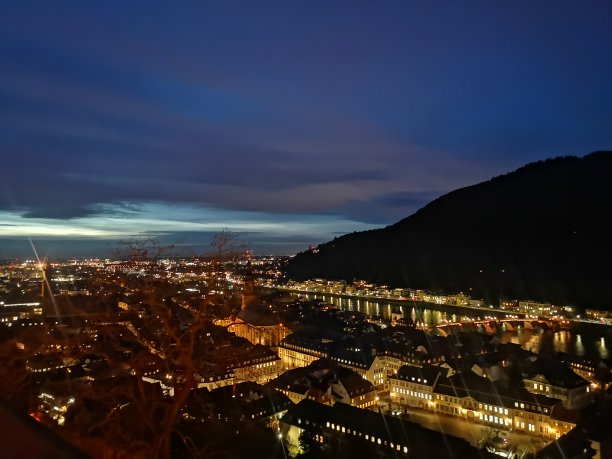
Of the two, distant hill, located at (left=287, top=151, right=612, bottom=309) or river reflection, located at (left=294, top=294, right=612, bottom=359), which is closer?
river reflection, located at (left=294, top=294, right=612, bottom=359)

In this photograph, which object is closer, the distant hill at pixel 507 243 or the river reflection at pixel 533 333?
the river reflection at pixel 533 333

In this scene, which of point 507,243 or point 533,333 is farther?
point 507,243

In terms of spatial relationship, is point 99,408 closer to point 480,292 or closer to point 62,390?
point 62,390

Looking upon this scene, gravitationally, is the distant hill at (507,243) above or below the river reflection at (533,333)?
above

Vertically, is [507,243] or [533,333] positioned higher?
[507,243]
